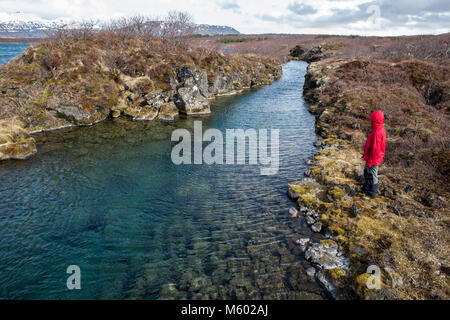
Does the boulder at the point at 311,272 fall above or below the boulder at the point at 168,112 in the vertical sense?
below

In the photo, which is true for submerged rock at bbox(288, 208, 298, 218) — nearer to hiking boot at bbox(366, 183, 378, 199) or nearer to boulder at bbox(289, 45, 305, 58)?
hiking boot at bbox(366, 183, 378, 199)

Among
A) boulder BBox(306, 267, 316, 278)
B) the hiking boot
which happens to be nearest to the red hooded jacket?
the hiking boot

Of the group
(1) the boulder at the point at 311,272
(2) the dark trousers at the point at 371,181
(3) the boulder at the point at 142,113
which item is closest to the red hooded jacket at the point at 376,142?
(2) the dark trousers at the point at 371,181

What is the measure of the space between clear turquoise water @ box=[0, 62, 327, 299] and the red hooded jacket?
557 centimetres

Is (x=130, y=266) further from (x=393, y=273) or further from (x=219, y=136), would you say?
(x=219, y=136)

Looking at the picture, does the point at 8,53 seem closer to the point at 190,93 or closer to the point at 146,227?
the point at 190,93

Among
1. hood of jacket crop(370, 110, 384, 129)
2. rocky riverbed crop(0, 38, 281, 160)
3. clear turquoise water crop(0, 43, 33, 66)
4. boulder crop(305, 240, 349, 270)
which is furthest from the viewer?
clear turquoise water crop(0, 43, 33, 66)

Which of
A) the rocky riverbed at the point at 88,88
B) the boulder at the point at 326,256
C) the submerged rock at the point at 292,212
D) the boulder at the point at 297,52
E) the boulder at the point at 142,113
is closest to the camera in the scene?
the boulder at the point at 326,256

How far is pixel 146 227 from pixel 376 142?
46.0 ft

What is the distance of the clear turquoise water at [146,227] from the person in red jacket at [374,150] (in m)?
4.91

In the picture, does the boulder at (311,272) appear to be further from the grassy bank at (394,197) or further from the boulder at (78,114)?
the boulder at (78,114)

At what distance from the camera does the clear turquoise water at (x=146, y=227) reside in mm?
10375

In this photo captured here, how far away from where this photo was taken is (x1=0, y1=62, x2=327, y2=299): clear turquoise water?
408 inches
